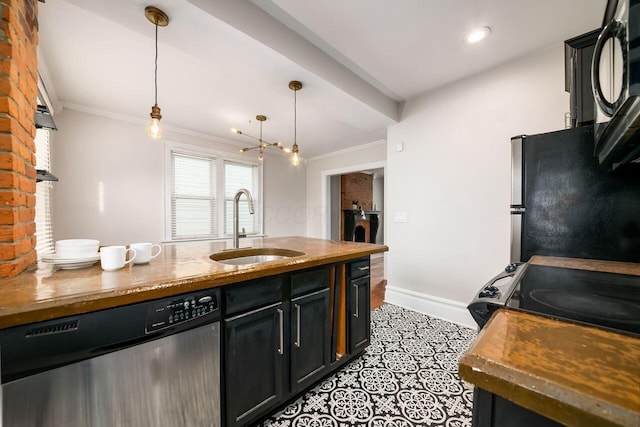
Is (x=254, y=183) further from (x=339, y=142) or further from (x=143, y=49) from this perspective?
(x=143, y=49)

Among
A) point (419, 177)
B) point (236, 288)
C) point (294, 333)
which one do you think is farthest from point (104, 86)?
point (419, 177)

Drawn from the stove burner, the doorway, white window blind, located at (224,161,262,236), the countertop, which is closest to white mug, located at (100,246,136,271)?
the countertop

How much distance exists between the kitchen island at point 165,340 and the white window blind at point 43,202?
169cm

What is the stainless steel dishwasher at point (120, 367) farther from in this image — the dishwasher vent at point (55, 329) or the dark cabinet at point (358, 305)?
the dark cabinet at point (358, 305)

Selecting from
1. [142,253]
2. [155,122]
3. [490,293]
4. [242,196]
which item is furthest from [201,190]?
[490,293]

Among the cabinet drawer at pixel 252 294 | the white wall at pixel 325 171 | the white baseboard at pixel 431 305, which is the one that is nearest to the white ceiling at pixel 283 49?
the white wall at pixel 325 171

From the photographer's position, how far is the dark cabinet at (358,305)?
6.04ft

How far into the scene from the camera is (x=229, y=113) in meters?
3.24

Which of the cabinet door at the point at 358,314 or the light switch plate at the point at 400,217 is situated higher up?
the light switch plate at the point at 400,217

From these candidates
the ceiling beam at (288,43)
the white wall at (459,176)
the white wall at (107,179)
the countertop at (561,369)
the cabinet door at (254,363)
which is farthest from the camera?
the white wall at (107,179)

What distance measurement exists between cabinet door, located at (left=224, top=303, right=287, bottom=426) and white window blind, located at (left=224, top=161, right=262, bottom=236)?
3.20 meters

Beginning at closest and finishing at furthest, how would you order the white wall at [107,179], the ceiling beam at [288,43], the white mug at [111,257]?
the white mug at [111,257] < the ceiling beam at [288,43] < the white wall at [107,179]

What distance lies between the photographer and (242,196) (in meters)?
4.66

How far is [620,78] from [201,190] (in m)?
4.42
